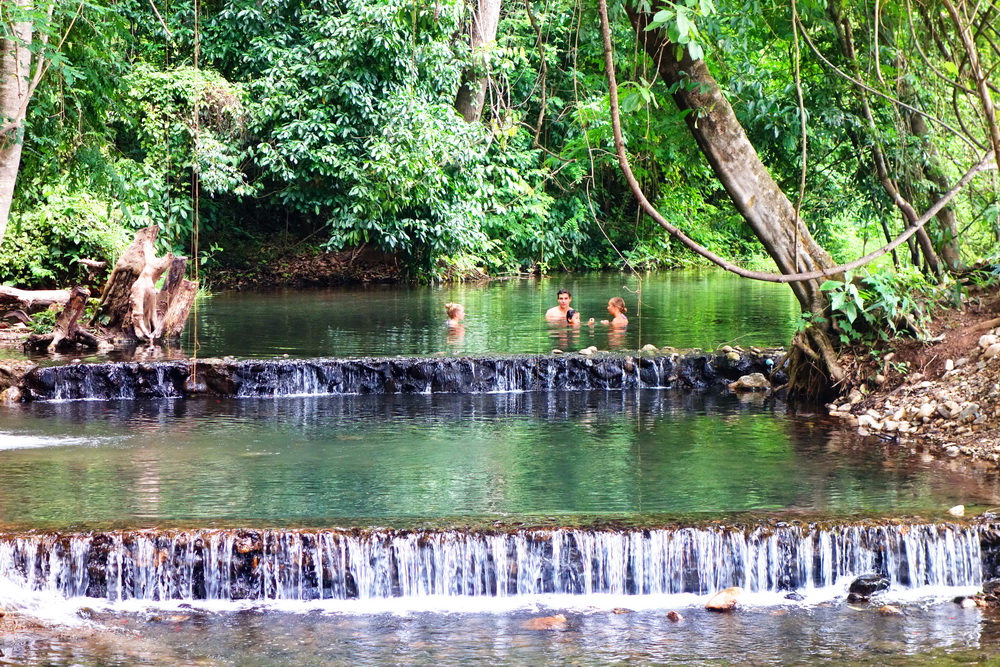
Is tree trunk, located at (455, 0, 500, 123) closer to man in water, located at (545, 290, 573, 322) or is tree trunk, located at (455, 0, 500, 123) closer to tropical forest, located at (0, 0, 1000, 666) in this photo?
tropical forest, located at (0, 0, 1000, 666)

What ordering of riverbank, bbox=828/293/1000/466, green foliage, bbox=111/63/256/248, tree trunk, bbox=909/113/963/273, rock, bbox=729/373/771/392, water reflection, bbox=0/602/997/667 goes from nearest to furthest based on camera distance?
water reflection, bbox=0/602/997/667 → riverbank, bbox=828/293/1000/466 → tree trunk, bbox=909/113/963/273 → rock, bbox=729/373/771/392 → green foliage, bbox=111/63/256/248

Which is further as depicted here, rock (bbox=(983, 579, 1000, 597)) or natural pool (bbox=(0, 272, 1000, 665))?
rock (bbox=(983, 579, 1000, 597))

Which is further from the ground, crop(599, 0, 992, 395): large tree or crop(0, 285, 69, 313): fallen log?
crop(599, 0, 992, 395): large tree

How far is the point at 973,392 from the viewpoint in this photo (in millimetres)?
9953

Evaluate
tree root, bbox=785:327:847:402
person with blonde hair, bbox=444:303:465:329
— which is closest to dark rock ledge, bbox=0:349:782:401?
tree root, bbox=785:327:847:402

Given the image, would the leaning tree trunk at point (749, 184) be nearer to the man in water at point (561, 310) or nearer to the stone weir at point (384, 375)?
the stone weir at point (384, 375)

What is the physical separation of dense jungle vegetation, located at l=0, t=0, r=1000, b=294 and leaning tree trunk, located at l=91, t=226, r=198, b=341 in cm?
90

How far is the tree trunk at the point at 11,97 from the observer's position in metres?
8.48

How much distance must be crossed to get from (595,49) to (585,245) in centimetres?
1904

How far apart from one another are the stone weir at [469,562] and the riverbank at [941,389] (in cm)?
253

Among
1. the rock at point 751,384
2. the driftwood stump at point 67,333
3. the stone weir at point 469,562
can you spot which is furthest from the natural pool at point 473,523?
the driftwood stump at point 67,333

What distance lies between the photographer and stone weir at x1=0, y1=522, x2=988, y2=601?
6.81 m

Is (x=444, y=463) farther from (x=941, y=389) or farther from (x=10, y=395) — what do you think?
(x=10, y=395)

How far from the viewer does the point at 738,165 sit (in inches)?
435
